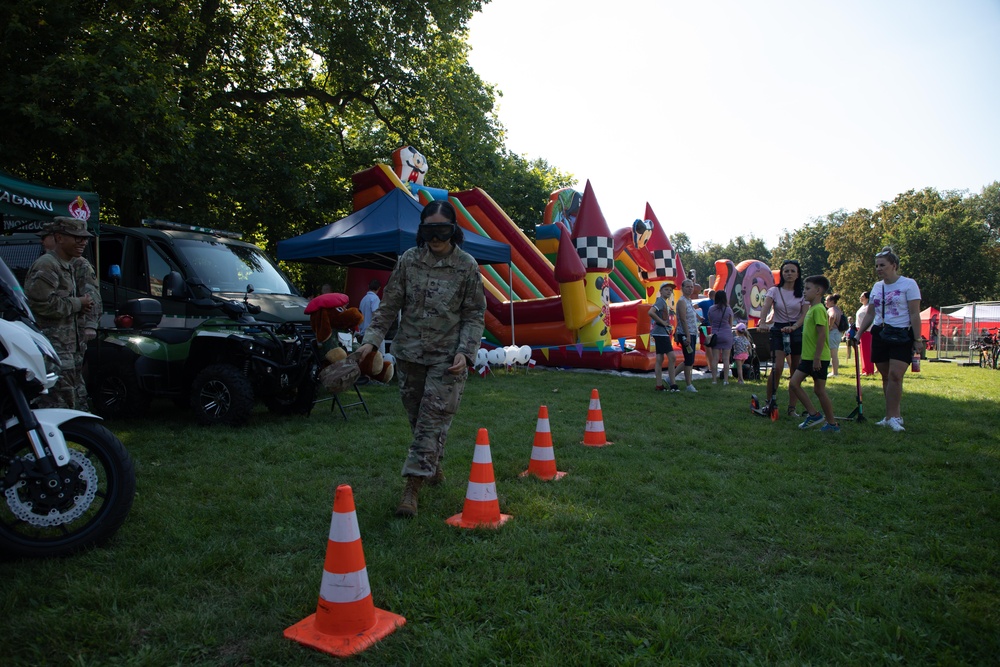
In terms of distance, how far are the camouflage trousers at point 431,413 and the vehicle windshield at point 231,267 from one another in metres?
4.36

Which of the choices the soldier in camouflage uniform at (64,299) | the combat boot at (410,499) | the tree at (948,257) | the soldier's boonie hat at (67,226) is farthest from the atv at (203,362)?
the tree at (948,257)

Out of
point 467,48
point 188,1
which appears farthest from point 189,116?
point 467,48

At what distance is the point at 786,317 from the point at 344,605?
21.4ft

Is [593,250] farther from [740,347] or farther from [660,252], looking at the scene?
[660,252]

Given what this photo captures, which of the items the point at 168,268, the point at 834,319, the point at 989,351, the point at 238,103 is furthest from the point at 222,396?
the point at 989,351

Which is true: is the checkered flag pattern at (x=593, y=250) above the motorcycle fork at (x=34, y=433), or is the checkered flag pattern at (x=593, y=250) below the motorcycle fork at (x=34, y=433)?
above

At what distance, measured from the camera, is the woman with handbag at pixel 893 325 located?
264 inches

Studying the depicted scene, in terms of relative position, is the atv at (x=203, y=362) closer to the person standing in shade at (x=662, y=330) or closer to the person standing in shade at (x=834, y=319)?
the person standing in shade at (x=662, y=330)

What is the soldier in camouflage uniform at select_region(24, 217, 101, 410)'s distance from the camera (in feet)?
16.0

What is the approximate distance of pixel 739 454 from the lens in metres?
5.75

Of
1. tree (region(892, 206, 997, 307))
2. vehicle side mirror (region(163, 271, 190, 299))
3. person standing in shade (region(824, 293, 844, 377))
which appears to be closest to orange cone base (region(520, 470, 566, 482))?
vehicle side mirror (region(163, 271, 190, 299))

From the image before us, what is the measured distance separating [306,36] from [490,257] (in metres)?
9.26

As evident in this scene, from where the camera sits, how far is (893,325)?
269 inches

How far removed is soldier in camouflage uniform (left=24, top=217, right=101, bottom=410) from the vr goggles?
3006 mm
